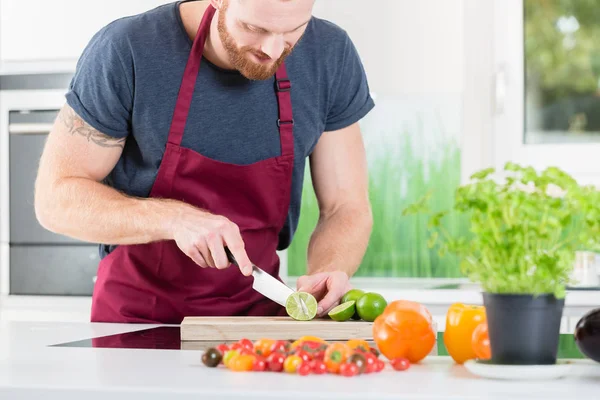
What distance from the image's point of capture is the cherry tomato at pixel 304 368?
1.15 meters

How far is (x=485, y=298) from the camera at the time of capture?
1.10 meters

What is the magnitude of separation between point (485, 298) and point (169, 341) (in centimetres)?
68

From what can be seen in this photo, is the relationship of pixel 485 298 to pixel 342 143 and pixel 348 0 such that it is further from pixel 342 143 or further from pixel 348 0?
pixel 348 0

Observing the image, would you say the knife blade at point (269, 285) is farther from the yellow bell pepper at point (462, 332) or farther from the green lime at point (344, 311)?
the yellow bell pepper at point (462, 332)

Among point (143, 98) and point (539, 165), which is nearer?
point (143, 98)

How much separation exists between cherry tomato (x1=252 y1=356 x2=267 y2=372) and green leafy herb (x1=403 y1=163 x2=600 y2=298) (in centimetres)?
29

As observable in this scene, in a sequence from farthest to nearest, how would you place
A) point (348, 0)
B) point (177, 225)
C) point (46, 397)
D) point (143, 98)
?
point (348, 0), point (143, 98), point (177, 225), point (46, 397)

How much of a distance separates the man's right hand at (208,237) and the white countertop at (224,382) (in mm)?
346

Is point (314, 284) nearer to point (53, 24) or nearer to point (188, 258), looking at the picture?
point (188, 258)

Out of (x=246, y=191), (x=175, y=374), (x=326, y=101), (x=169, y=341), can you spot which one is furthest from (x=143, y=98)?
(x=175, y=374)

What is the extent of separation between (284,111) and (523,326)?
1152 mm

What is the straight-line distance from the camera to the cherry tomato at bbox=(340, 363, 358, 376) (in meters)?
1.13

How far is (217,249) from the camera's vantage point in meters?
1.69


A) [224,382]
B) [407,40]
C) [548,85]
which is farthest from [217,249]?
[548,85]
